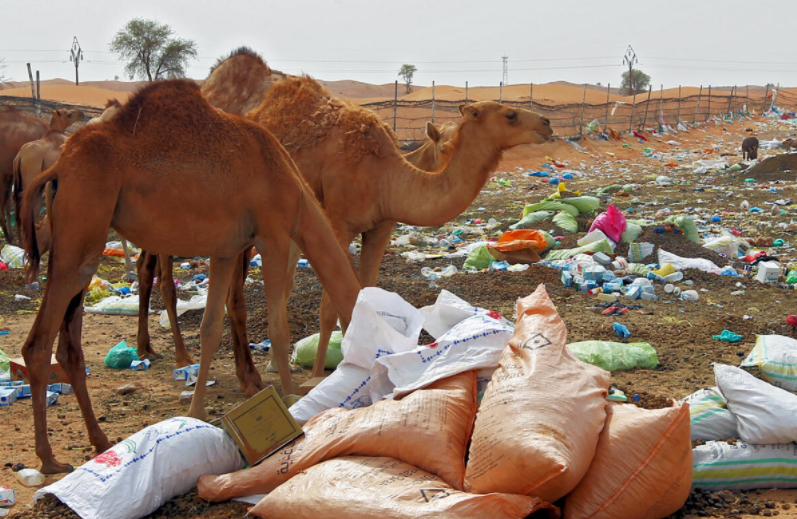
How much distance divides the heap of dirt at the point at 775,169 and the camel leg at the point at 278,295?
682 inches

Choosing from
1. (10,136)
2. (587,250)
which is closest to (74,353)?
(587,250)

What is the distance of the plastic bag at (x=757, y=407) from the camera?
3.62m

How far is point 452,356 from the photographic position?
3975mm

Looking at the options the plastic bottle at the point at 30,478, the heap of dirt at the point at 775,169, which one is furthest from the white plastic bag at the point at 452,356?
the heap of dirt at the point at 775,169

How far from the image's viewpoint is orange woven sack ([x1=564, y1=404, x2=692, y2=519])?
124 inches

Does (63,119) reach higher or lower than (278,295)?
higher

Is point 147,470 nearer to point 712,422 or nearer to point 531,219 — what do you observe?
point 712,422

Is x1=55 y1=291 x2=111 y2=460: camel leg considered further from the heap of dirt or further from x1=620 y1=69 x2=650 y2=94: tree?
x1=620 y1=69 x2=650 y2=94: tree

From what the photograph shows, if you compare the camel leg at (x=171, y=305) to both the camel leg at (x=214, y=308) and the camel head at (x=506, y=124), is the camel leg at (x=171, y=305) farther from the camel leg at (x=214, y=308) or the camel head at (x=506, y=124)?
the camel head at (x=506, y=124)

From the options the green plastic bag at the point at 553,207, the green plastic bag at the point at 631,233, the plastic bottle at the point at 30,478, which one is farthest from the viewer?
the green plastic bag at the point at 553,207

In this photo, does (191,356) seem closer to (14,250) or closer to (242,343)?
(242,343)

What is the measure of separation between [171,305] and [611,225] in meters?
6.14

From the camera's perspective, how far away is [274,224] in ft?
15.4

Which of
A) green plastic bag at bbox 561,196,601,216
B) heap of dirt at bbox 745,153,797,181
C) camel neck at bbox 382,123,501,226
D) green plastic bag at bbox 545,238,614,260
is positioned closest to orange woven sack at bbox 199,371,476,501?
camel neck at bbox 382,123,501,226
